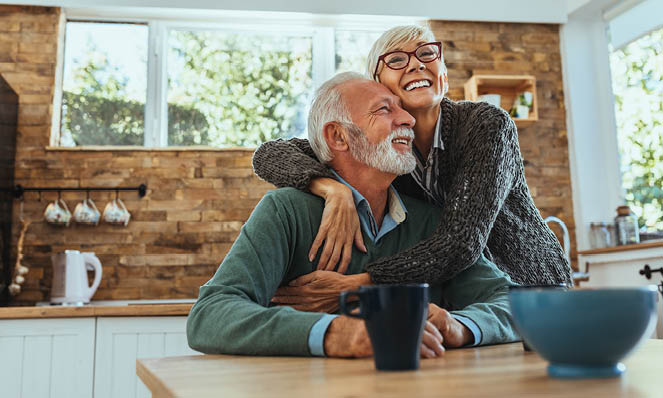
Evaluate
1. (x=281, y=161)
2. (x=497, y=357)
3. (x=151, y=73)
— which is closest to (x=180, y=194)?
(x=151, y=73)

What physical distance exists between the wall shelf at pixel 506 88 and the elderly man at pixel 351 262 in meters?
2.33

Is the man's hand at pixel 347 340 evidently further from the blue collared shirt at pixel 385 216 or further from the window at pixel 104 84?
the window at pixel 104 84

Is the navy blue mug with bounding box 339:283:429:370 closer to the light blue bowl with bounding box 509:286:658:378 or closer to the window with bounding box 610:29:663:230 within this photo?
the light blue bowl with bounding box 509:286:658:378

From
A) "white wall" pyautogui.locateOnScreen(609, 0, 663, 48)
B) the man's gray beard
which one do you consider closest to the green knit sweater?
the man's gray beard

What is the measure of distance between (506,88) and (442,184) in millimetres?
2588

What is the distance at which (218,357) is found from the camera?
2.86 feet

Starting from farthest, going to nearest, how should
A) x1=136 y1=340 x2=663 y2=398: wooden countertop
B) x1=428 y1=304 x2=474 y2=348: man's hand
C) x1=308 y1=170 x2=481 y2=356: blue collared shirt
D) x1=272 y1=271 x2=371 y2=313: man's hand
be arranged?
x1=308 y1=170 x2=481 y2=356: blue collared shirt
x1=272 y1=271 x2=371 y2=313: man's hand
x1=428 y1=304 x2=474 y2=348: man's hand
x1=136 y1=340 x2=663 y2=398: wooden countertop

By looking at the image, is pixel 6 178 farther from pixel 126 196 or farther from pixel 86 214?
pixel 126 196

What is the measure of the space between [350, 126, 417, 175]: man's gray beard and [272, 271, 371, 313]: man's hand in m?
0.28

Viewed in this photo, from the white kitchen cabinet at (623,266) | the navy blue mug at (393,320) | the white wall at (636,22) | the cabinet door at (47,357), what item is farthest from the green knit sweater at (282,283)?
the white wall at (636,22)

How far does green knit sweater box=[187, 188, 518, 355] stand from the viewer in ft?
2.87

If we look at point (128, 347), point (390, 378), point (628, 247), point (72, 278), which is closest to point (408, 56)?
point (390, 378)

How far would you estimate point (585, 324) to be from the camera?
0.54m

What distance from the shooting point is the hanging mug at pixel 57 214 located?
3.15m
